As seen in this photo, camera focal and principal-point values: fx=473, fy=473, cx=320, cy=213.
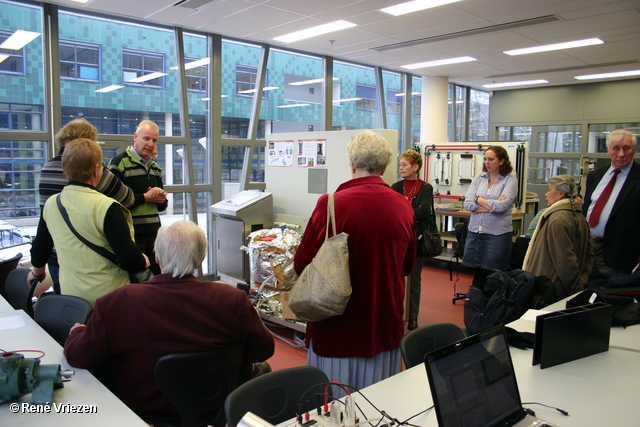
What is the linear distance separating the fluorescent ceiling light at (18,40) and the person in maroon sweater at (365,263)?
3.86 m

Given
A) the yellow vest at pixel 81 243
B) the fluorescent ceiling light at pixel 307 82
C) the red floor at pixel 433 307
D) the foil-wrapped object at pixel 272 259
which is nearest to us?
the yellow vest at pixel 81 243

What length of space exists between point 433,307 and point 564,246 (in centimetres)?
215

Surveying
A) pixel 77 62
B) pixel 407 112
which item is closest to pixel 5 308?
pixel 77 62

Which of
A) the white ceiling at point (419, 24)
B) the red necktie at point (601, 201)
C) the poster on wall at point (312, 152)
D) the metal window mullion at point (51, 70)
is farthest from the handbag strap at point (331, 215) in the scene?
the metal window mullion at point (51, 70)

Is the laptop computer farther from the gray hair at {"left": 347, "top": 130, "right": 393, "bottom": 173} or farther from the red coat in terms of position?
the gray hair at {"left": 347, "top": 130, "right": 393, "bottom": 173}

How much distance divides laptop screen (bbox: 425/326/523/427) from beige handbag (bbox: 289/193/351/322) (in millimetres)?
608

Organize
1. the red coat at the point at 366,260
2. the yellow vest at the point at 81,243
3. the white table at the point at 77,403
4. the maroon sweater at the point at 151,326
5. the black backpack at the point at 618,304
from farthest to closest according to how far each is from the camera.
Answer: the black backpack at the point at 618,304
the yellow vest at the point at 81,243
the red coat at the point at 366,260
the maroon sweater at the point at 151,326
the white table at the point at 77,403

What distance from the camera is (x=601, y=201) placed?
3387 mm

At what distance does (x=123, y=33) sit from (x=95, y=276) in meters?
3.75

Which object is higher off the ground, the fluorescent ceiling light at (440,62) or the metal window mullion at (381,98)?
the fluorescent ceiling light at (440,62)

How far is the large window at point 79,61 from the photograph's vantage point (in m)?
4.67

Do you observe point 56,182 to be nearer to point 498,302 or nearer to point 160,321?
point 160,321

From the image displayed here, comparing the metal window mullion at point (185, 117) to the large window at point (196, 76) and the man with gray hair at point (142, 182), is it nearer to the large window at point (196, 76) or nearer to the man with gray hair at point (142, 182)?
the large window at point (196, 76)

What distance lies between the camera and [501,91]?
34.2 ft
